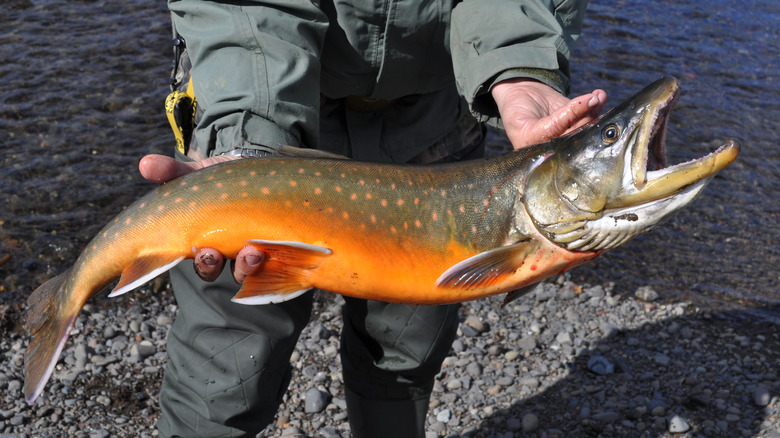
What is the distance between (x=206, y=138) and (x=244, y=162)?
27 centimetres

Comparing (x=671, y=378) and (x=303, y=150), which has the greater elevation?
(x=303, y=150)

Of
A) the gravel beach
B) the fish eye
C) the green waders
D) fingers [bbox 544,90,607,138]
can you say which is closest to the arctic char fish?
the fish eye

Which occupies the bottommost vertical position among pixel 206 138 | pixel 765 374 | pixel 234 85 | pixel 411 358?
pixel 765 374

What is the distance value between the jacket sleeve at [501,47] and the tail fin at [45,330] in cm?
168

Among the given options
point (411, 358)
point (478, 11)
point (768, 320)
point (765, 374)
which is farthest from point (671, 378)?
point (478, 11)

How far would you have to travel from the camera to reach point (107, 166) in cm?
706

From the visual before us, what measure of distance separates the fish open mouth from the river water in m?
3.99

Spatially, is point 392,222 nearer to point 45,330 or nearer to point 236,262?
point 236,262

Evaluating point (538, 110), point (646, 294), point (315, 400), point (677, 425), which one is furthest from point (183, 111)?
point (646, 294)

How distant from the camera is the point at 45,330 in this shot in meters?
2.91

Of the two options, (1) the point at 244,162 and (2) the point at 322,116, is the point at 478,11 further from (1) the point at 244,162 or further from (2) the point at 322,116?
(1) the point at 244,162

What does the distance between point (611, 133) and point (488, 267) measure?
58cm

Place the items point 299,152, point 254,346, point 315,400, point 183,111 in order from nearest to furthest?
1. point 299,152
2. point 254,346
3. point 183,111
4. point 315,400

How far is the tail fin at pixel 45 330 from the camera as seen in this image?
2.80 meters
